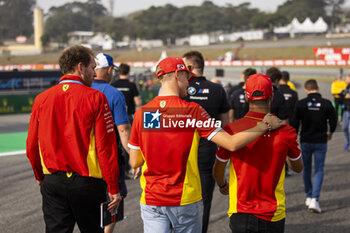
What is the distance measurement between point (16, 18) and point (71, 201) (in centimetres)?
6203

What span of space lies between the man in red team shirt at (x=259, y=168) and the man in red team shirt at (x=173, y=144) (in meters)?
0.18

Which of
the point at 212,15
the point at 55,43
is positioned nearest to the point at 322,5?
the point at 212,15

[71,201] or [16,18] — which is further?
[16,18]

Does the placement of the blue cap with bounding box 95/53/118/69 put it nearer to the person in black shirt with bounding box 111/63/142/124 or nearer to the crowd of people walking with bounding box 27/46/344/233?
the crowd of people walking with bounding box 27/46/344/233

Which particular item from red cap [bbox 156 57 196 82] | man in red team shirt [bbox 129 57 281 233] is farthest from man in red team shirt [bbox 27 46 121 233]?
red cap [bbox 156 57 196 82]

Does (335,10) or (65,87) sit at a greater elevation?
(335,10)

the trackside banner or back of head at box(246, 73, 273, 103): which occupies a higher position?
back of head at box(246, 73, 273, 103)

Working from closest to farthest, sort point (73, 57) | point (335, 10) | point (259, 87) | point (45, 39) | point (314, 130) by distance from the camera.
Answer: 1. point (259, 87)
2. point (73, 57)
3. point (314, 130)
4. point (335, 10)
5. point (45, 39)

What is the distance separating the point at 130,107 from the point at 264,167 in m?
5.21

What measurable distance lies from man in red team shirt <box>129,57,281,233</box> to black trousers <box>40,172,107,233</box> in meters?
0.44

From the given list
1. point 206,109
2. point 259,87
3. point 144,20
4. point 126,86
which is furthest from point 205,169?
point 144,20

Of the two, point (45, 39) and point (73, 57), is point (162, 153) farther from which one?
point (45, 39)

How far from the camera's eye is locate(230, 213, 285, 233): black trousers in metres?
3.05

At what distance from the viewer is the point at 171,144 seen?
288cm
